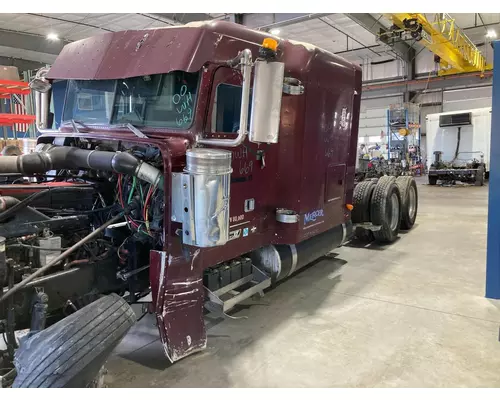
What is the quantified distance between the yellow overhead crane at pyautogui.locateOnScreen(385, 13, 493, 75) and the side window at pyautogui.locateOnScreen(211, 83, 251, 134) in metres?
9.95

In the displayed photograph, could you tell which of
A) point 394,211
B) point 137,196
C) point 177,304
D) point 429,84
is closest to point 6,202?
point 137,196

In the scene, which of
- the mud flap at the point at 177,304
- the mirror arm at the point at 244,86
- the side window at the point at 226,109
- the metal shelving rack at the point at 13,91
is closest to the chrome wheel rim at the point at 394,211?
the side window at the point at 226,109

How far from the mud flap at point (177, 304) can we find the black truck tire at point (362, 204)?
379 centimetres

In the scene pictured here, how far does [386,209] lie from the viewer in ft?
21.3

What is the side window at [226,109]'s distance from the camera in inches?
128

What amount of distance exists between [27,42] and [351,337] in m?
14.7

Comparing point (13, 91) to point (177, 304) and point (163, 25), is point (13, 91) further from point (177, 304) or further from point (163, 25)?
point (163, 25)

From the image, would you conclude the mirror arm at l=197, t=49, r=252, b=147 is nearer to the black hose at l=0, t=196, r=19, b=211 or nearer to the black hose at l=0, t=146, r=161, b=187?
the black hose at l=0, t=146, r=161, b=187

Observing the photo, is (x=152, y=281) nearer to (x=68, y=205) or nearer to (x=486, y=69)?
(x=68, y=205)

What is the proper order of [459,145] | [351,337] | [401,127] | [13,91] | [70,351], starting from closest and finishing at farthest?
1. [70,351]
2. [351,337]
3. [13,91]
4. [459,145]
5. [401,127]

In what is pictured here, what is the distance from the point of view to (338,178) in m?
4.81

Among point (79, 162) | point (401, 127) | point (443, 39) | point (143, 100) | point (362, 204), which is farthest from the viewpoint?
point (401, 127)

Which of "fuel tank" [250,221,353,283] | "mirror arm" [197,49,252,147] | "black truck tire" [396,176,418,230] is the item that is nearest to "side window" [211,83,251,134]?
"mirror arm" [197,49,252,147]
